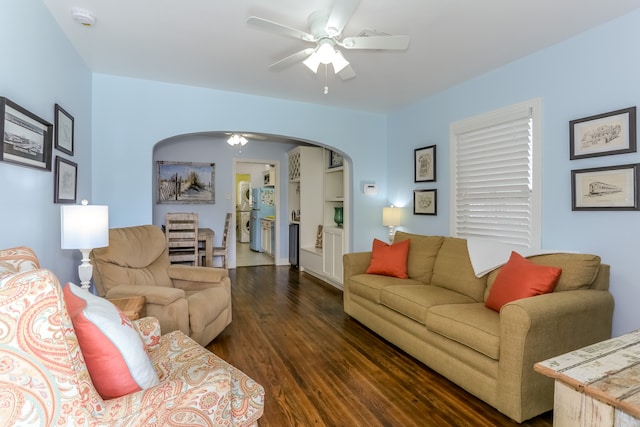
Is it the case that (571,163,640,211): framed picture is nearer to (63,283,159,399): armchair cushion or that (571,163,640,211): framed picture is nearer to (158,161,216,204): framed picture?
(63,283,159,399): armchair cushion

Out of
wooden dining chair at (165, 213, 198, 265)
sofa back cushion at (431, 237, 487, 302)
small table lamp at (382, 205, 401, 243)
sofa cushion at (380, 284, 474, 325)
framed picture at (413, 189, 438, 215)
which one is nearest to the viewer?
sofa cushion at (380, 284, 474, 325)

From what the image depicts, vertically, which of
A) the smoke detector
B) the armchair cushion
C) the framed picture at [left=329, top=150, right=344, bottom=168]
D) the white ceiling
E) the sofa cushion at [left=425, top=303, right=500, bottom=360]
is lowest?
the sofa cushion at [left=425, top=303, right=500, bottom=360]

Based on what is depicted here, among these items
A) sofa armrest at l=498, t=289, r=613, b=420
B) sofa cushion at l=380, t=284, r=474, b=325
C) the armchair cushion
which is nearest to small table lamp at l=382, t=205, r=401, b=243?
sofa cushion at l=380, t=284, r=474, b=325

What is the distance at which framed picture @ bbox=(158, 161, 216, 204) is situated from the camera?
589 cm

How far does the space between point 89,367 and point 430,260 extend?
2.99m

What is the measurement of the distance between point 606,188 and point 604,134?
39cm

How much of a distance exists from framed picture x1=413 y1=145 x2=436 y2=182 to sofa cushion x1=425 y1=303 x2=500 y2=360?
1.88 meters

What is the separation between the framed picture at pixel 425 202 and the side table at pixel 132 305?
10.3ft

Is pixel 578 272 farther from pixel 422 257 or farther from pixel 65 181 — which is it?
pixel 65 181

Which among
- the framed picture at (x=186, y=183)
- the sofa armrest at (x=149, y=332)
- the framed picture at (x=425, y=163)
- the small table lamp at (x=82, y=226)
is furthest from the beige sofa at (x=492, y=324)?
the framed picture at (x=186, y=183)

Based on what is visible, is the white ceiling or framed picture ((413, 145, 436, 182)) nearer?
the white ceiling

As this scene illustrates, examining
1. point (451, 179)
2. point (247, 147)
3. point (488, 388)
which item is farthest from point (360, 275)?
point (247, 147)

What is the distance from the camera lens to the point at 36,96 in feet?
6.99

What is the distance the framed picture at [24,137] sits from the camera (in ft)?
Answer: 5.69
